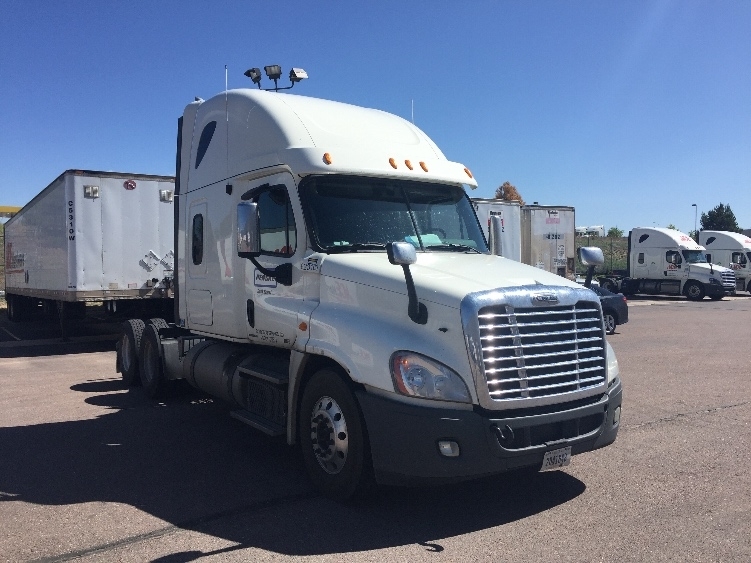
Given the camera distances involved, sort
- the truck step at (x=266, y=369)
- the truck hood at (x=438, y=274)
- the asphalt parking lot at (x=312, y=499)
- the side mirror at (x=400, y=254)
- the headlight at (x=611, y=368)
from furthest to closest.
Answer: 1. the truck step at (x=266, y=369)
2. the headlight at (x=611, y=368)
3. the truck hood at (x=438, y=274)
4. the side mirror at (x=400, y=254)
5. the asphalt parking lot at (x=312, y=499)

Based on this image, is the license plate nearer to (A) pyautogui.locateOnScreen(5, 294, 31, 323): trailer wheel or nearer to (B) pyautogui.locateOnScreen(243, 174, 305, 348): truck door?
(B) pyautogui.locateOnScreen(243, 174, 305, 348): truck door

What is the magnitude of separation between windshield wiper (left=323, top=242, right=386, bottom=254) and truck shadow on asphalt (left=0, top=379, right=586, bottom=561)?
1960mm

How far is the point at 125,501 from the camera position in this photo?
5.26m

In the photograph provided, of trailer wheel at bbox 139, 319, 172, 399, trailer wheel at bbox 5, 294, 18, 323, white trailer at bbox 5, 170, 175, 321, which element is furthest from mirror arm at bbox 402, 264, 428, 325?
trailer wheel at bbox 5, 294, 18, 323

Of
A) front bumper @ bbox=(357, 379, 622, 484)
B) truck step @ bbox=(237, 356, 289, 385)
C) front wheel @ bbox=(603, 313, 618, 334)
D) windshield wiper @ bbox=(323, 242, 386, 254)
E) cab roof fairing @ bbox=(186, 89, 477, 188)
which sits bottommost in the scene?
front wheel @ bbox=(603, 313, 618, 334)

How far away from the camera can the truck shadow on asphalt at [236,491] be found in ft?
15.1

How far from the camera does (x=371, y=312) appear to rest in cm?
506

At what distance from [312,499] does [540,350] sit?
6.98 feet

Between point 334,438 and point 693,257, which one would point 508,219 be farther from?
point 693,257

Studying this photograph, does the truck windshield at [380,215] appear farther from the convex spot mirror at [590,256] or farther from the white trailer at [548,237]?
the white trailer at [548,237]

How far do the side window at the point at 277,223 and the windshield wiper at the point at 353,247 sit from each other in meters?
0.42

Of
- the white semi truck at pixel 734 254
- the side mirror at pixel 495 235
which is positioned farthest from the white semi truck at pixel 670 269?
the side mirror at pixel 495 235

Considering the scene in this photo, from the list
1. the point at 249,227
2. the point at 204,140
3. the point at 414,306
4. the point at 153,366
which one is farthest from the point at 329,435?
the point at 153,366

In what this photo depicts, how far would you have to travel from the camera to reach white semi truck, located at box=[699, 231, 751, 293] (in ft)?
120
